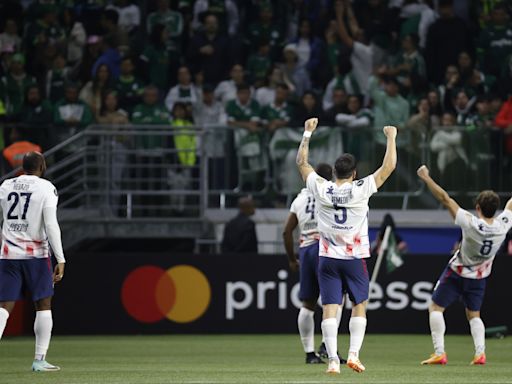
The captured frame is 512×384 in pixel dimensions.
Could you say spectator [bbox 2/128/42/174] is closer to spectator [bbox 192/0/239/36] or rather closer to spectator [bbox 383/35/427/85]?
spectator [bbox 192/0/239/36]

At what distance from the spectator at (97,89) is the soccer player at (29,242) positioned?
34.3 feet

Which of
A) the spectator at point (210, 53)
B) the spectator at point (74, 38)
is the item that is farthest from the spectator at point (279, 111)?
the spectator at point (74, 38)

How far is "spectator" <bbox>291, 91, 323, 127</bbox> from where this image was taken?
77.8 feet

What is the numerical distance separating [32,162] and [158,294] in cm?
823

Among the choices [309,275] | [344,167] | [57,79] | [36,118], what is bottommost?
[309,275]

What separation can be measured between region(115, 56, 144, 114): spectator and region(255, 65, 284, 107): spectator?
2160 mm

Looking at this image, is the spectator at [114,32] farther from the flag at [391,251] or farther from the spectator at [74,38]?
the flag at [391,251]

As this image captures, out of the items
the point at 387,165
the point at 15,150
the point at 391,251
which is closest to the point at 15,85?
the point at 15,150

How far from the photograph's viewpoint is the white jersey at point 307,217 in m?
15.6

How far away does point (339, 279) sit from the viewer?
13750 millimetres

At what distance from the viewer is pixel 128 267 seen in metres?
22.0

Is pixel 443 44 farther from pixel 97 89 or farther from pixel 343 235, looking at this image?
pixel 343 235

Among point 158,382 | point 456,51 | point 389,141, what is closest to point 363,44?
point 456,51

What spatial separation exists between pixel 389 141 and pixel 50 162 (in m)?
10.4
